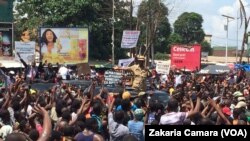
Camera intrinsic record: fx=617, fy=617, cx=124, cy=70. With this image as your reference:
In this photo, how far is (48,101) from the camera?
41.8ft

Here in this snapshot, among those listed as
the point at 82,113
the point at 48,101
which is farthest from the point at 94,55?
the point at 82,113

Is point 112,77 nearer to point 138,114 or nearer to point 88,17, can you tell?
point 138,114

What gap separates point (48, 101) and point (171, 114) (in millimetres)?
4954

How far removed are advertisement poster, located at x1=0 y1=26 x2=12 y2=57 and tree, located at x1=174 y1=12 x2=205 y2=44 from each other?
52140mm

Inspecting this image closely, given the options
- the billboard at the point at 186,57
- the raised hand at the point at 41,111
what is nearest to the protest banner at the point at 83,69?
the raised hand at the point at 41,111

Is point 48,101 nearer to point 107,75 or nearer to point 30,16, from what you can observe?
point 107,75

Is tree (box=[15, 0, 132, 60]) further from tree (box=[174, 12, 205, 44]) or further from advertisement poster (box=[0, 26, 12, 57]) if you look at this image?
tree (box=[174, 12, 205, 44])

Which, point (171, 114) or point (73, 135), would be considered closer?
point (73, 135)

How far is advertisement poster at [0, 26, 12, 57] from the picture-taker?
38.2 meters

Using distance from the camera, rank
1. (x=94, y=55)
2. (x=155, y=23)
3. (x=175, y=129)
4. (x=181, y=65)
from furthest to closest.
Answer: (x=94, y=55)
(x=155, y=23)
(x=181, y=65)
(x=175, y=129)

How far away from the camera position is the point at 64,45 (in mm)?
31766

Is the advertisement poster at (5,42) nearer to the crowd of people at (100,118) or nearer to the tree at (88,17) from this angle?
the tree at (88,17)

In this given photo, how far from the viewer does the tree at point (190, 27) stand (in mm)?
90375

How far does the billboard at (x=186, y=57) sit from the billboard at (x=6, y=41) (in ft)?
35.4
